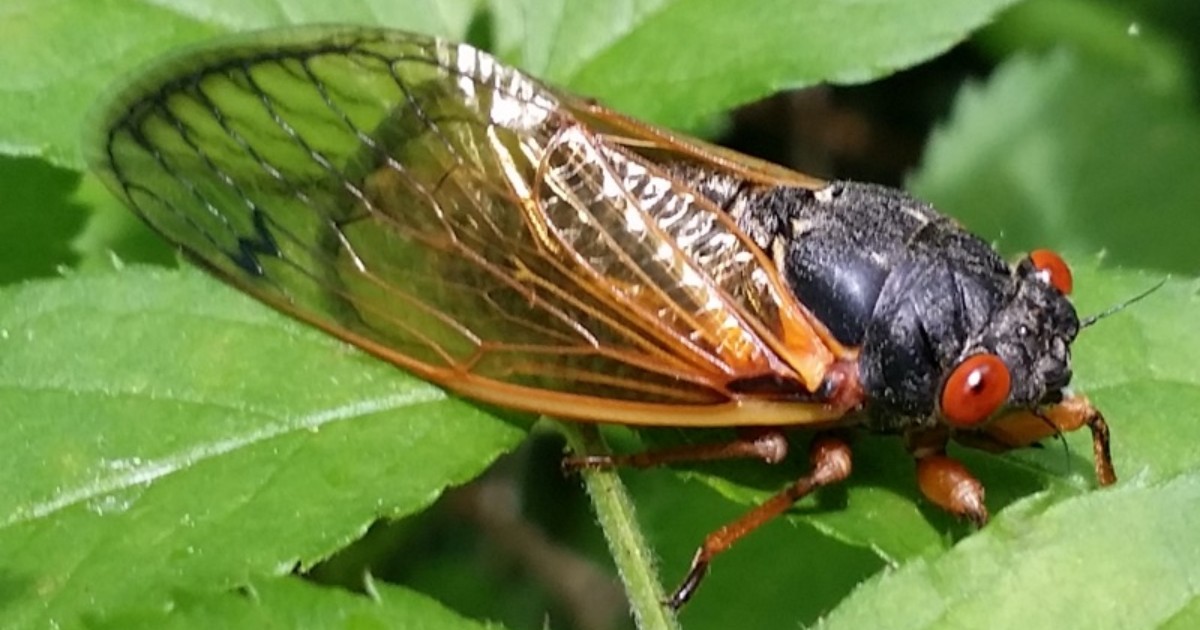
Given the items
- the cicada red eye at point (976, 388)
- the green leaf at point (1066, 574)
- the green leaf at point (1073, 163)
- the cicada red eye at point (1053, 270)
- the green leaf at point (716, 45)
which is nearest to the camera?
the green leaf at point (1066, 574)

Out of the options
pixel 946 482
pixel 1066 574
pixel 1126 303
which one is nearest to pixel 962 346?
pixel 946 482

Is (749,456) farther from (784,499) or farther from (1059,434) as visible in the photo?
(1059,434)

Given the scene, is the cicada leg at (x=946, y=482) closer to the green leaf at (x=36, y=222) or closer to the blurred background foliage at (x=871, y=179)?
the blurred background foliage at (x=871, y=179)

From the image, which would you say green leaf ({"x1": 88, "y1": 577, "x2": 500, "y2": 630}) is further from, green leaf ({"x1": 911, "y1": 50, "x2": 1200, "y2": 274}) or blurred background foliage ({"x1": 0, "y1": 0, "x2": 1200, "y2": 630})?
green leaf ({"x1": 911, "y1": 50, "x2": 1200, "y2": 274})

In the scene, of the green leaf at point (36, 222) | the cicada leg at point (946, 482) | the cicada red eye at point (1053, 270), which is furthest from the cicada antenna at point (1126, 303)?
the green leaf at point (36, 222)

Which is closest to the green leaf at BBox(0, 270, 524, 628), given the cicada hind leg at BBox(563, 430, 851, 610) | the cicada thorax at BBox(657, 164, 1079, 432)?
the cicada hind leg at BBox(563, 430, 851, 610)

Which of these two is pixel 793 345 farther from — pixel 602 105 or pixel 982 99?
pixel 982 99
